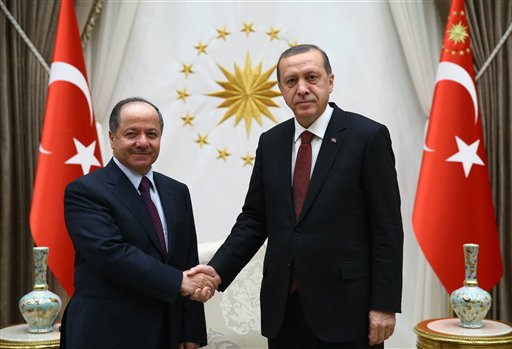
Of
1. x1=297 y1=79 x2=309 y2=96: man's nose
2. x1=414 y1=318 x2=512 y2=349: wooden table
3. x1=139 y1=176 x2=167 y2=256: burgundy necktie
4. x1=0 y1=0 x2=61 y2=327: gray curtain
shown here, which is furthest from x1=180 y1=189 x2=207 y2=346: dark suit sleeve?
x1=0 y1=0 x2=61 y2=327: gray curtain

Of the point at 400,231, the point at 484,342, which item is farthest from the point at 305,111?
the point at 484,342

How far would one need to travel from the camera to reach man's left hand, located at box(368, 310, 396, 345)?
216cm

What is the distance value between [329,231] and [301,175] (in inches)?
8.9

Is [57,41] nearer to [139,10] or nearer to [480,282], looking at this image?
[139,10]

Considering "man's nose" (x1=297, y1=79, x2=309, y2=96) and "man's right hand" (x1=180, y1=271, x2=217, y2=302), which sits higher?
"man's nose" (x1=297, y1=79, x2=309, y2=96)

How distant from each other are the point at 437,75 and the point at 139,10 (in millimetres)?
2061

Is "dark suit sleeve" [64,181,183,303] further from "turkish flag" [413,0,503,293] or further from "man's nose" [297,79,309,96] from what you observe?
"turkish flag" [413,0,503,293]

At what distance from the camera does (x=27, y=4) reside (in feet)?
14.0

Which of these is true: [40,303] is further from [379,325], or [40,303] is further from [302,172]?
[379,325]

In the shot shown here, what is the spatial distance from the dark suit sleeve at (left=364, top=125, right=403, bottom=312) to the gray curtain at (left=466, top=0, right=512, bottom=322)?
227cm

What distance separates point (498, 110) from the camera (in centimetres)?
421

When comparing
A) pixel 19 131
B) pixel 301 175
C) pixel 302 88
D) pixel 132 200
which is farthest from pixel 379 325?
pixel 19 131

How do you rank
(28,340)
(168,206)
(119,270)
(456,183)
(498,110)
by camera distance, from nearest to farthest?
(119,270), (168,206), (28,340), (456,183), (498,110)

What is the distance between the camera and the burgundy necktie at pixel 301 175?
2.26m
